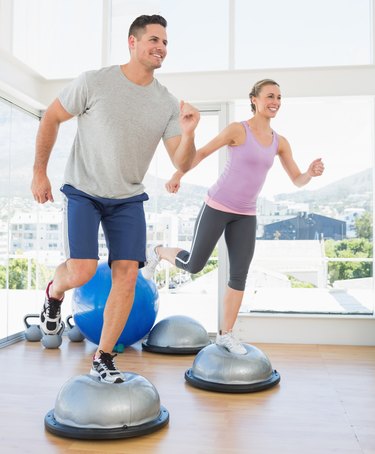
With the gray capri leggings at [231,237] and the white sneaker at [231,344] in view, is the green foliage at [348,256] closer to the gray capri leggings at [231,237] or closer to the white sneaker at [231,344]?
the gray capri leggings at [231,237]

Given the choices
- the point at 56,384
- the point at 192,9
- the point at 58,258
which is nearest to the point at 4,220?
the point at 58,258

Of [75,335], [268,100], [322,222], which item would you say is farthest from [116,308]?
[322,222]

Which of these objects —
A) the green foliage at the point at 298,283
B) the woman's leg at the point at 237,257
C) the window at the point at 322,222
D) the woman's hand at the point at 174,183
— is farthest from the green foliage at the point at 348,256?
the woman's hand at the point at 174,183

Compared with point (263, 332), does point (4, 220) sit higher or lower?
higher

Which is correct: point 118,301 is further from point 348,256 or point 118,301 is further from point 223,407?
point 348,256

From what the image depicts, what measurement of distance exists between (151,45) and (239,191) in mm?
1087

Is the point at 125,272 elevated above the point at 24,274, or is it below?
above

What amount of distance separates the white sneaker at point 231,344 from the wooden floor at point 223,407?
25cm

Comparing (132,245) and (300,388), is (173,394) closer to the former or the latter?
(300,388)

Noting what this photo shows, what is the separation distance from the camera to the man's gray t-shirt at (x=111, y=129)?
2.21 metres

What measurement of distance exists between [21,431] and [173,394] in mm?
839

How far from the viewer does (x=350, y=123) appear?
4.32 meters

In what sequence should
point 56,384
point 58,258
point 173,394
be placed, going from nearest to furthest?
point 173,394 → point 56,384 → point 58,258

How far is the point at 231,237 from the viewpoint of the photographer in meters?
3.11
